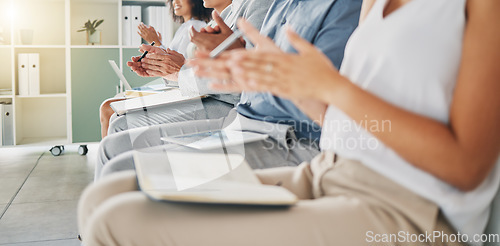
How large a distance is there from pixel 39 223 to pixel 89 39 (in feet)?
6.62

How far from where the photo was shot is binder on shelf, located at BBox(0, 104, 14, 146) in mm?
3639

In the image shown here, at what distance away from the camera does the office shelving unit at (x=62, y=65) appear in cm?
376

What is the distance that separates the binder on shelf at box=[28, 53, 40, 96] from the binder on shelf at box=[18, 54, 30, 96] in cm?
2

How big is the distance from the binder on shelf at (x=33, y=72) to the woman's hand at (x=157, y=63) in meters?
1.56

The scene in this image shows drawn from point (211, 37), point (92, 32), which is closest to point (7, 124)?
point (92, 32)

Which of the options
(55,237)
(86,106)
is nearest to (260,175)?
(55,237)

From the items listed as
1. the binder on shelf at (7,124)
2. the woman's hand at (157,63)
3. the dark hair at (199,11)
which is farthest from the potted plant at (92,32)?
the woman's hand at (157,63)

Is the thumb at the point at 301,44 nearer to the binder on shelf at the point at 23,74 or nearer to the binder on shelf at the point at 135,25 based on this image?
the binder on shelf at the point at 135,25

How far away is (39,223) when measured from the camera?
226cm

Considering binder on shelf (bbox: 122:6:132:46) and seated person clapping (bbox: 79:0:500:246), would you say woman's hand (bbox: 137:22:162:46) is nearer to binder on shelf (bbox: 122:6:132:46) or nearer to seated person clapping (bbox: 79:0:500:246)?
binder on shelf (bbox: 122:6:132:46)

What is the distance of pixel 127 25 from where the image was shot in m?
3.90

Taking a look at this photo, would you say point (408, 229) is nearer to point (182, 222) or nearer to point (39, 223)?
point (182, 222)

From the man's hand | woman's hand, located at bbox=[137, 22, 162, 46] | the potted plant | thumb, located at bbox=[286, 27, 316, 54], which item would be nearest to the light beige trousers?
thumb, located at bbox=[286, 27, 316, 54]

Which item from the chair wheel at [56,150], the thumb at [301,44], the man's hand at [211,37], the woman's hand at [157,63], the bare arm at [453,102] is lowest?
the chair wheel at [56,150]
